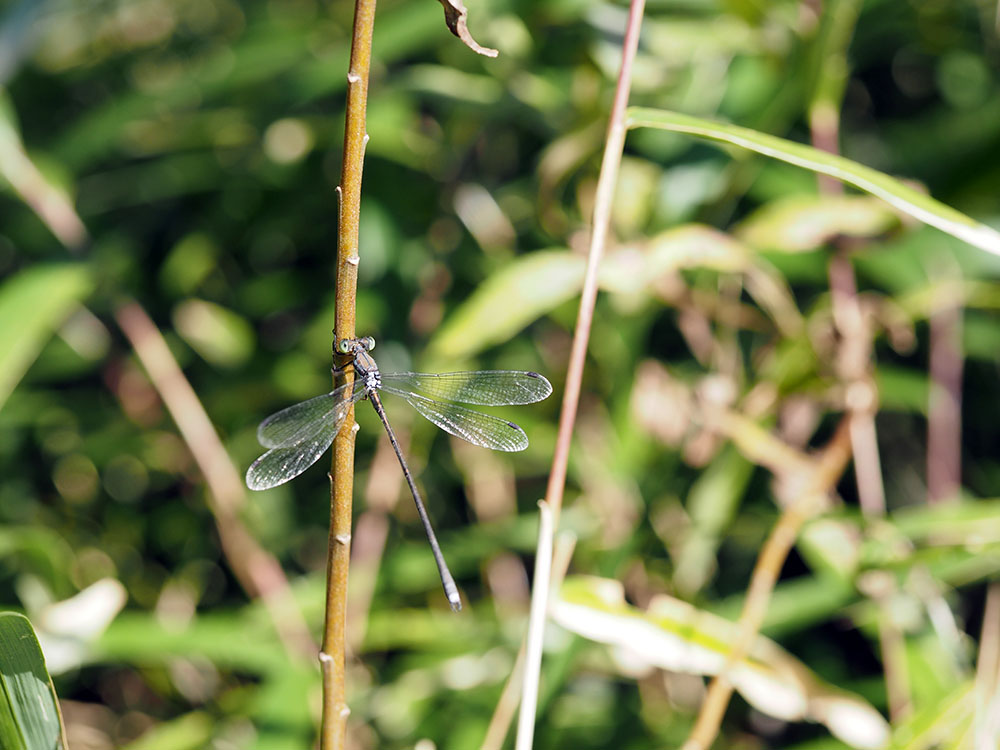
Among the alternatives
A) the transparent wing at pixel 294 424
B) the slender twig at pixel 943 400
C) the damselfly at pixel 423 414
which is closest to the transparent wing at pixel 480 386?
the damselfly at pixel 423 414

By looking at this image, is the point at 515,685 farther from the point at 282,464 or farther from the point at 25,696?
the point at 25,696

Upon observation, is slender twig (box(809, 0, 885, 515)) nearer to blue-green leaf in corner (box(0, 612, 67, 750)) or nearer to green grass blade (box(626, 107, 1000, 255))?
green grass blade (box(626, 107, 1000, 255))

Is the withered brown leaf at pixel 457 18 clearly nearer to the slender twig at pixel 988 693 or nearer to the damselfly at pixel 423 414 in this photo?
the damselfly at pixel 423 414

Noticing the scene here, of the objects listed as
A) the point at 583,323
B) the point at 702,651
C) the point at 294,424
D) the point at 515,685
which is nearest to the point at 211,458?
the point at 294,424

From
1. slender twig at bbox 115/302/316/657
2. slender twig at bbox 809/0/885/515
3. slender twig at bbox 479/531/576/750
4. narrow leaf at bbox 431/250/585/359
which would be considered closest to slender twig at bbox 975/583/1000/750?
slender twig at bbox 809/0/885/515

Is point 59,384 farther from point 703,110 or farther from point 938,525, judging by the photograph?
point 938,525

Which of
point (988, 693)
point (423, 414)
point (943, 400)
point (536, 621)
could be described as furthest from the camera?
point (943, 400)
